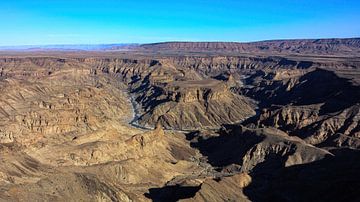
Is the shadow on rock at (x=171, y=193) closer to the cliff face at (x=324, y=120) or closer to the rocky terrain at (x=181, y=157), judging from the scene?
the rocky terrain at (x=181, y=157)

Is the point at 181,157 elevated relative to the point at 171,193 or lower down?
lower down

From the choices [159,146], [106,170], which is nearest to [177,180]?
[106,170]

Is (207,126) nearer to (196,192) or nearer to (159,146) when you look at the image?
(159,146)

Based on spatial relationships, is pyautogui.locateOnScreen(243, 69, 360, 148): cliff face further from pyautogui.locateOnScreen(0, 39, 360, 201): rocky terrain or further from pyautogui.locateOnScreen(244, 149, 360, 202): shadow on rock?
pyautogui.locateOnScreen(244, 149, 360, 202): shadow on rock

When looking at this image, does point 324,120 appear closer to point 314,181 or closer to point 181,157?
point 181,157

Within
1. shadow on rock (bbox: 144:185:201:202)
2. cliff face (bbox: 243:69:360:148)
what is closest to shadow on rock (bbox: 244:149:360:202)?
shadow on rock (bbox: 144:185:201:202)

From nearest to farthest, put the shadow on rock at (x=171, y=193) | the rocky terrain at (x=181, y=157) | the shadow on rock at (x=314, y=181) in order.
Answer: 1. the rocky terrain at (x=181, y=157)
2. the shadow on rock at (x=314, y=181)
3. the shadow on rock at (x=171, y=193)

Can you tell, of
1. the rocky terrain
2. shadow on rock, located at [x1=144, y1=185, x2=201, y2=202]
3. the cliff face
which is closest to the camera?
the rocky terrain

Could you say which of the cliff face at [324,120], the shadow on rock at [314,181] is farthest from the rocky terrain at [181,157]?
the cliff face at [324,120]

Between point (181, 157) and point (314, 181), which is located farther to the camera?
point (181, 157)

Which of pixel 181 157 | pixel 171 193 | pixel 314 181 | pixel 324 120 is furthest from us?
pixel 324 120

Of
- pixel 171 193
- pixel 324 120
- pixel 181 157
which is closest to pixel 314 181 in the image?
pixel 171 193
